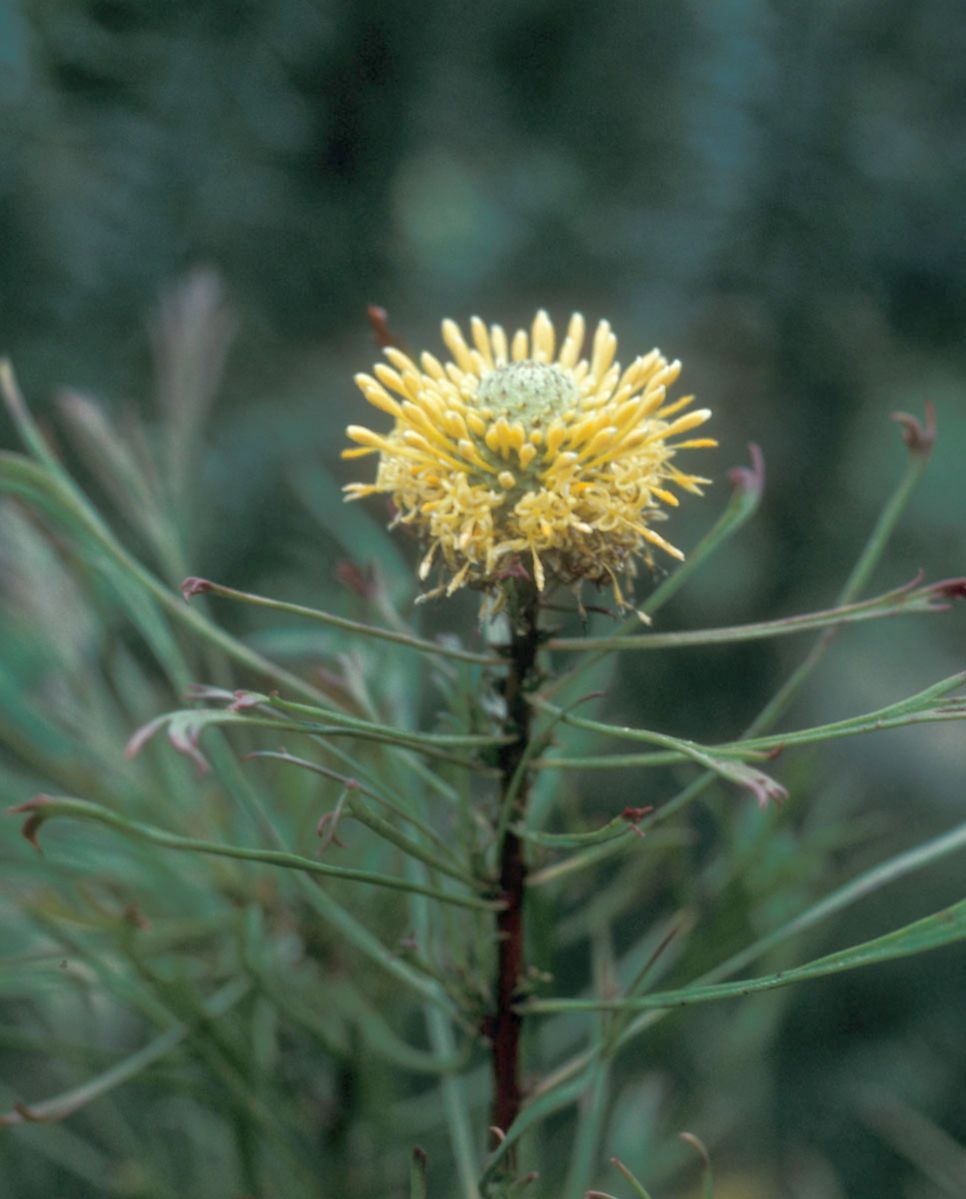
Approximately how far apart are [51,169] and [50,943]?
0.75 metres

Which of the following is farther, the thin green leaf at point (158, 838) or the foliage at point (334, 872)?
the foliage at point (334, 872)

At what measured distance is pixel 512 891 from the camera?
0.42m

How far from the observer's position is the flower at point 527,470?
37cm

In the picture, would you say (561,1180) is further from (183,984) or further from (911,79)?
(911,79)

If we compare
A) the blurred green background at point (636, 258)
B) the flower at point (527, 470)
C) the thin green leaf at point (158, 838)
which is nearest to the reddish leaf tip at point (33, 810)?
the thin green leaf at point (158, 838)

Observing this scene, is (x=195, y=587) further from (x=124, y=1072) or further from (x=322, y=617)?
(x=124, y=1072)

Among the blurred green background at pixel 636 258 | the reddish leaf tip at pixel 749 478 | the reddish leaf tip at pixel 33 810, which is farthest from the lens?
the blurred green background at pixel 636 258

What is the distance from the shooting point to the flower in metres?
0.37

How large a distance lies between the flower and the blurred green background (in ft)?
1.80

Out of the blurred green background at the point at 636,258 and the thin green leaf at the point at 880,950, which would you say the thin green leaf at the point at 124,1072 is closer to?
the thin green leaf at the point at 880,950

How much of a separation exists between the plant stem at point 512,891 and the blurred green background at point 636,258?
564 mm

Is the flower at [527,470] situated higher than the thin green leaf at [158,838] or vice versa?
the flower at [527,470]

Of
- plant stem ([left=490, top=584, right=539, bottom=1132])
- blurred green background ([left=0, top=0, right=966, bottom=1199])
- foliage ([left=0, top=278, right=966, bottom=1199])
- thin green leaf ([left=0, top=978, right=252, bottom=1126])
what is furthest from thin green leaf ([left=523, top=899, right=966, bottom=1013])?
blurred green background ([left=0, top=0, right=966, bottom=1199])

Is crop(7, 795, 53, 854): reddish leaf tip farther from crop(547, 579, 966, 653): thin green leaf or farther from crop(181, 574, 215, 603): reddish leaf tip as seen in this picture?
crop(547, 579, 966, 653): thin green leaf
